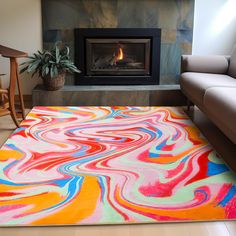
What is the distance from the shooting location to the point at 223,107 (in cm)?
260

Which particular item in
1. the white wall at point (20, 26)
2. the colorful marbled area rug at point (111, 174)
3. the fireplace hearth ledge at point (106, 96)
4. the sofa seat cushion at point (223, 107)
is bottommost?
the colorful marbled area rug at point (111, 174)

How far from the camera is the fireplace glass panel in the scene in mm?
4277

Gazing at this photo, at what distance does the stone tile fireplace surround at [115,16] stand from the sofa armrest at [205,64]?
1.67 ft

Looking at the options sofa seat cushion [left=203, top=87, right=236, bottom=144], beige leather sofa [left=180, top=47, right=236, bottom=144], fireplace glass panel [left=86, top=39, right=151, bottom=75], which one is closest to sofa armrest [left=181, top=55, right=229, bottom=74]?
beige leather sofa [left=180, top=47, right=236, bottom=144]

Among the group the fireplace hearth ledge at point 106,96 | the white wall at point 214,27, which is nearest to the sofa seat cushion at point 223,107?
the fireplace hearth ledge at point 106,96

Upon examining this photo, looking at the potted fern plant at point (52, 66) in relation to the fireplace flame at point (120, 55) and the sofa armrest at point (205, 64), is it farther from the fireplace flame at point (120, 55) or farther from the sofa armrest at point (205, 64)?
the sofa armrest at point (205, 64)

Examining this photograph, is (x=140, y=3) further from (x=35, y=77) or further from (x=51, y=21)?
(x=35, y=77)

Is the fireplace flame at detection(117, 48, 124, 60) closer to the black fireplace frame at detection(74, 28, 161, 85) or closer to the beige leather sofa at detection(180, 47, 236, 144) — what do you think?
the black fireplace frame at detection(74, 28, 161, 85)

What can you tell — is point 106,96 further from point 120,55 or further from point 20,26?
point 20,26

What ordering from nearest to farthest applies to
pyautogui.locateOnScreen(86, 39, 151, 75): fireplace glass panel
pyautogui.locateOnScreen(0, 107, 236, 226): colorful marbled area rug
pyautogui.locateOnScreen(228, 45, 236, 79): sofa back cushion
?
pyautogui.locateOnScreen(0, 107, 236, 226): colorful marbled area rug, pyautogui.locateOnScreen(228, 45, 236, 79): sofa back cushion, pyautogui.locateOnScreen(86, 39, 151, 75): fireplace glass panel

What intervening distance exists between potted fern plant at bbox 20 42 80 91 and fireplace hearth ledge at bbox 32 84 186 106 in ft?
0.32

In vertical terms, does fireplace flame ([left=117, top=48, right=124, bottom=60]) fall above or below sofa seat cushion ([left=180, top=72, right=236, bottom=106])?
above

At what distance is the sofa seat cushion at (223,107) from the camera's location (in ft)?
8.05

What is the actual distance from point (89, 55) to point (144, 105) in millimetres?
829
